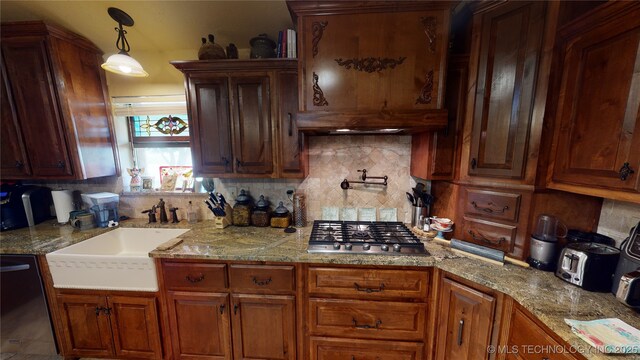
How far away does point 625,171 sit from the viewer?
0.90 m

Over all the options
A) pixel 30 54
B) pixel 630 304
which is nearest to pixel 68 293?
pixel 30 54

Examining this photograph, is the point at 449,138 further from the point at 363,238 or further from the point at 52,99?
the point at 52,99

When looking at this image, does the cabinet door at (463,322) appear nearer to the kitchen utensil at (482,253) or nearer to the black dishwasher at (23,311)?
the kitchen utensil at (482,253)

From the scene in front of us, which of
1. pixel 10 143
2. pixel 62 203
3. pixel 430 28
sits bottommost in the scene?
pixel 62 203

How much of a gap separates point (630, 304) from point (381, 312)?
3.60 feet

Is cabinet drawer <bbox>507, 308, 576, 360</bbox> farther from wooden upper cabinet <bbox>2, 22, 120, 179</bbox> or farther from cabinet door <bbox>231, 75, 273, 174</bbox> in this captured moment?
wooden upper cabinet <bbox>2, 22, 120, 179</bbox>

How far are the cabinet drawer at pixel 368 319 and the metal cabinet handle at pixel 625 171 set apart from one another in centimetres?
113

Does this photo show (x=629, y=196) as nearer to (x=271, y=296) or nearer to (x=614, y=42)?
(x=614, y=42)

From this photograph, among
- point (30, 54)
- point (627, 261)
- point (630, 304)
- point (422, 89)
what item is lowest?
point (630, 304)

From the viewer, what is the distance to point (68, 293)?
61.0 inches

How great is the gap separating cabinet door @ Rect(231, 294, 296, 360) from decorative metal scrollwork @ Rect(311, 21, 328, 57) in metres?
1.66

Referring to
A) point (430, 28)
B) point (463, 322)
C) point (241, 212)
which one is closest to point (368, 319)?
point (463, 322)

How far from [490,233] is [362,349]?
1.15 m

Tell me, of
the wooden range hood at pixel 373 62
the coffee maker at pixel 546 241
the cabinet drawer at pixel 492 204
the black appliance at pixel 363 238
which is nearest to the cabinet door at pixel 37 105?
the wooden range hood at pixel 373 62
